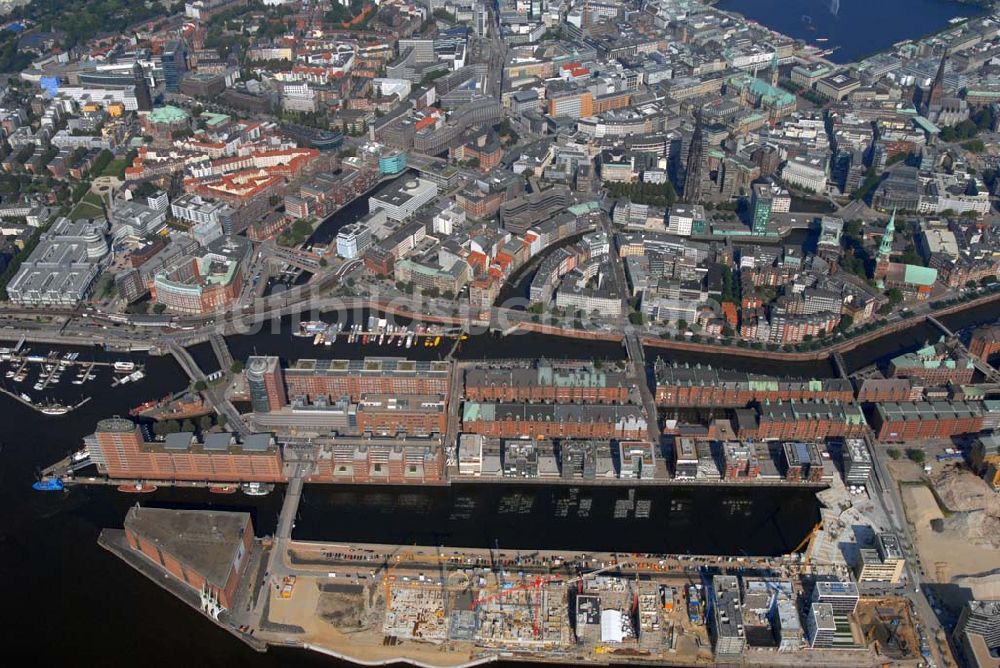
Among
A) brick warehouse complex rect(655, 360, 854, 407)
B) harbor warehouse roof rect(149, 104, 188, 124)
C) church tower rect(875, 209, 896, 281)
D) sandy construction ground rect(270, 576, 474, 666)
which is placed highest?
church tower rect(875, 209, 896, 281)

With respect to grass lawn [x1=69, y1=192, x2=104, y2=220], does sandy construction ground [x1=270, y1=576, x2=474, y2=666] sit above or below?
above

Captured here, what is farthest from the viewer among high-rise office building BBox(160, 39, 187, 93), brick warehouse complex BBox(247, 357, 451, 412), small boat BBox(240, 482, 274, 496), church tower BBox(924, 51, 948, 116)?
high-rise office building BBox(160, 39, 187, 93)

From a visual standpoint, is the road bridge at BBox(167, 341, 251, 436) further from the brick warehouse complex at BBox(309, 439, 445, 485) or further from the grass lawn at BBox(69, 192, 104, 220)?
the grass lawn at BBox(69, 192, 104, 220)

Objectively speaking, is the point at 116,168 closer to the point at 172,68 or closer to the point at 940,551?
the point at 172,68

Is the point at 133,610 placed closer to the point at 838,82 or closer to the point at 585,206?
the point at 585,206

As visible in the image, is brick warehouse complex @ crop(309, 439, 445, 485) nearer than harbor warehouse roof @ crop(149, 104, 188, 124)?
Yes

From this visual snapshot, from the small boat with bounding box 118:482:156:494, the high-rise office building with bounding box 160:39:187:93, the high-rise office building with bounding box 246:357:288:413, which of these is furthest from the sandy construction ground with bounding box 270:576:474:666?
the high-rise office building with bounding box 160:39:187:93

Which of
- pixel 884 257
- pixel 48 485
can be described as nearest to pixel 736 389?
pixel 884 257

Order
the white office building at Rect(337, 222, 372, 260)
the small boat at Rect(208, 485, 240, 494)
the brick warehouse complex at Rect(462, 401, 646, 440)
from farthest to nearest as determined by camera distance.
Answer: the white office building at Rect(337, 222, 372, 260)
the brick warehouse complex at Rect(462, 401, 646, 440)
the small boat at Rect(208, 485, 240, 494)
